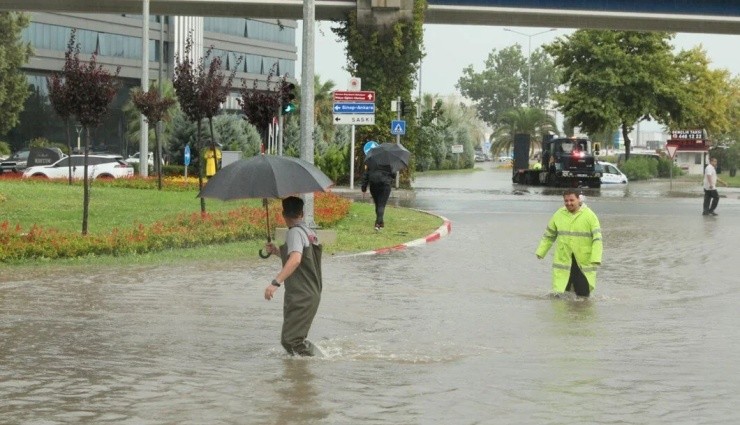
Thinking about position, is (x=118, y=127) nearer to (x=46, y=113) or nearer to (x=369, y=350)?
(x=46, y=113)

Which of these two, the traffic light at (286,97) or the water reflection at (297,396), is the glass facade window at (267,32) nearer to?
the traffic light at (286,97)

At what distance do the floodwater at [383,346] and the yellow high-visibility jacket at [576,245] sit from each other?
1.05 feet

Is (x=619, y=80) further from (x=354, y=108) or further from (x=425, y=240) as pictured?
(x=425, y=240)

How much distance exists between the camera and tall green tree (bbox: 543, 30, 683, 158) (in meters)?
78.2

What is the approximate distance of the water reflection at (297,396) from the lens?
895cm

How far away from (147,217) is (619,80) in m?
54.2

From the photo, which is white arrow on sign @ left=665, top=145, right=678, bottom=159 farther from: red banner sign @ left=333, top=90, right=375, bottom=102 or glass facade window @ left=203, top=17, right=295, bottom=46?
glass facade window @ left=203, top=17, right=295, bottom=46

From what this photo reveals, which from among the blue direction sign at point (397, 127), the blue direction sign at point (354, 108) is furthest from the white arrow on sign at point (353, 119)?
the blue direction sign at point (397, 127)

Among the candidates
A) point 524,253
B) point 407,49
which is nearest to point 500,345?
point 524,253

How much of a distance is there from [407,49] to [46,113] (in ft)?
178

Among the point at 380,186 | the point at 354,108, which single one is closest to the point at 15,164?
the point at 354,108

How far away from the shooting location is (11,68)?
271 ft

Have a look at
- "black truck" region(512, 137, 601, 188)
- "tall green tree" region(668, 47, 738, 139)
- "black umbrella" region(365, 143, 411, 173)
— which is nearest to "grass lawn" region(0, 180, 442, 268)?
"black umbrella" region(365, 143, 411, 173)

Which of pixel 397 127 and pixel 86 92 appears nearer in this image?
Answer: pixel 86 92
